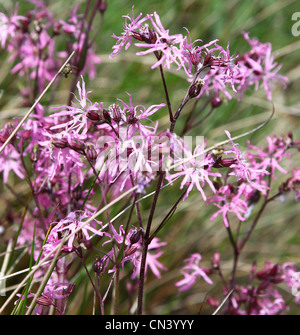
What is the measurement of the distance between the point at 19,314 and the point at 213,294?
1.25 meters

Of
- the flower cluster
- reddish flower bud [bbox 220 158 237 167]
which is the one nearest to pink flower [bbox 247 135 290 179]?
reddish flower bud [bbox 220 158 237 167]

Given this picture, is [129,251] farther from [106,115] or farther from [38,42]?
[38,42]

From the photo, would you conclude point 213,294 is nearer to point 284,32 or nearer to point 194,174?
point 194,174

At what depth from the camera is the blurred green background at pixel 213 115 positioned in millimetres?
1978

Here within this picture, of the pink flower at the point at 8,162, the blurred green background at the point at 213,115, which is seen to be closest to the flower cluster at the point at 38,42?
the blurred green background at the point at 213,115

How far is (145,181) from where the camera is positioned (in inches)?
35.4

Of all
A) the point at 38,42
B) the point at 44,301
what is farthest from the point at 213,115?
the point at 44,301

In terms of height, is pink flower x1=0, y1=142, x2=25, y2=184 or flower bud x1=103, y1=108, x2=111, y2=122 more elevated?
pink flower x1=0, y1=142, x2=25, y2=184

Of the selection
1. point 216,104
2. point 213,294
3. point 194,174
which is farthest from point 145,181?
point 213,294

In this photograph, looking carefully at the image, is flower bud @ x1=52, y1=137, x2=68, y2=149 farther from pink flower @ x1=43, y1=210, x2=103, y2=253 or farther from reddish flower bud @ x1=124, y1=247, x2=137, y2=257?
reddish flower bud @ x1=124, y1=247, x2=137, y2=257

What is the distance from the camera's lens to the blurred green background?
198 cm

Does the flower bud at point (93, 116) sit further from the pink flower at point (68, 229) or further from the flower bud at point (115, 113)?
the pink flower at point (68, 229)

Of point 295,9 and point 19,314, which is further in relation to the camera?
point 295,9

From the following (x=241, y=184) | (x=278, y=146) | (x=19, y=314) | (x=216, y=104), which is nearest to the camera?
(x=19, y=314)
